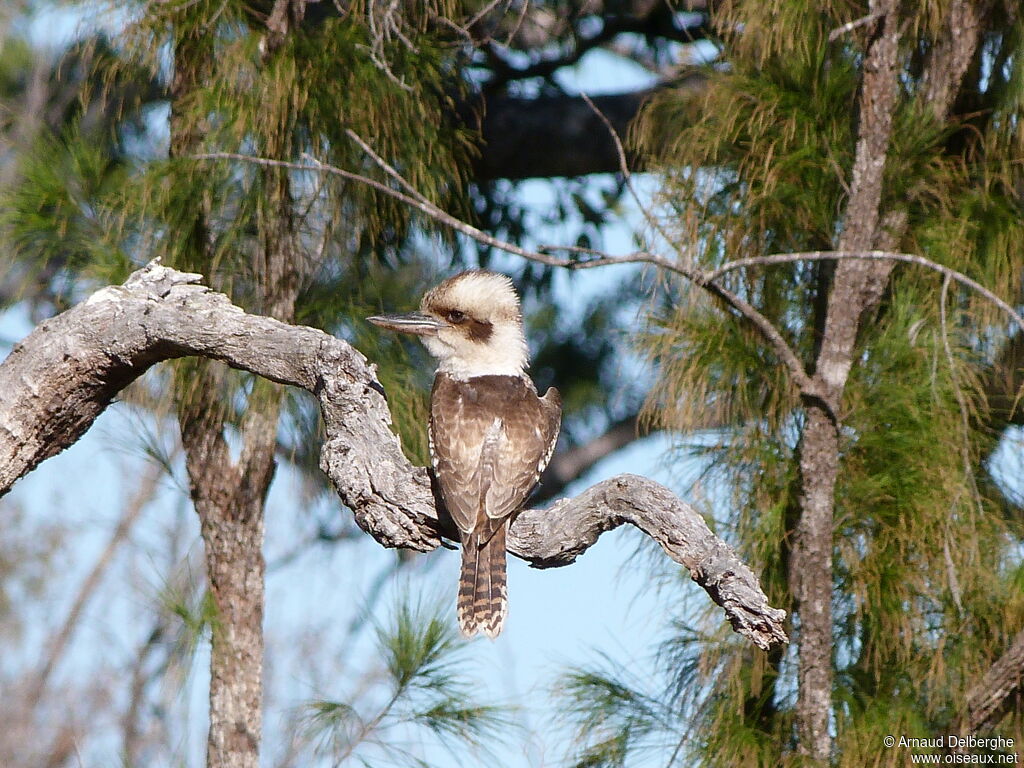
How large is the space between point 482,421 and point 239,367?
59cm

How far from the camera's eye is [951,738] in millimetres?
3299

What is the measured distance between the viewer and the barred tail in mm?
2922

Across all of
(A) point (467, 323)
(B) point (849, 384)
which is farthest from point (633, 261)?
(B) point (849, 384)

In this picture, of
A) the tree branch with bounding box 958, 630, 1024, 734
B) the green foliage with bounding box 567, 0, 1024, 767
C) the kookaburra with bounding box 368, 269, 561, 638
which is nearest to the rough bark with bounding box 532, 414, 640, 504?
the green foliage with bounding box 567, 0, 1024, 767

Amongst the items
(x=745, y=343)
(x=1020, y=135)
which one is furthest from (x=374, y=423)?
(x=1020, y=135)

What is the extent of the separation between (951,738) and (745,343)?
3.54 ft

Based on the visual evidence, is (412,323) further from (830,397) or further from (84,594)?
(84,594)

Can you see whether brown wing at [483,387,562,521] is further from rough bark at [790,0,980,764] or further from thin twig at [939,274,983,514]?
thin twig at [939,274,983,514]

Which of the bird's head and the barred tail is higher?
the bird's head

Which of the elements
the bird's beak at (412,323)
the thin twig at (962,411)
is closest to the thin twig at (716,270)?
the thin twig at (962,411)

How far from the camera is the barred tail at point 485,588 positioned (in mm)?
2922

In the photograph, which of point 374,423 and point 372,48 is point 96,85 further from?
point 374,423

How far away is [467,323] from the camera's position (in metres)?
3.42

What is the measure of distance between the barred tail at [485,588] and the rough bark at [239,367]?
8cm
